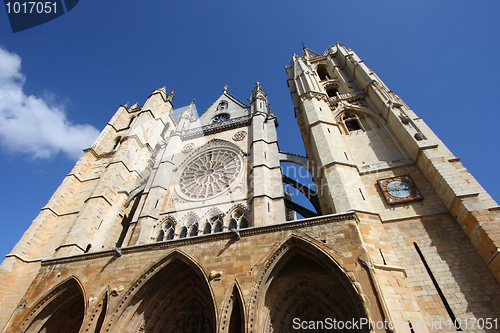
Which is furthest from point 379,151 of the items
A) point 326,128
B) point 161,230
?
point 161,230

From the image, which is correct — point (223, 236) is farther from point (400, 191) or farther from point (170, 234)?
point (400, 191)

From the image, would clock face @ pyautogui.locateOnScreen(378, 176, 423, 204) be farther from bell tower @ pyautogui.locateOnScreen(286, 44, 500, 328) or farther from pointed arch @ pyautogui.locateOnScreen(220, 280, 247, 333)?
pointed arch @ pyautogui.locateOnScreen(220, 280, 247, 333)

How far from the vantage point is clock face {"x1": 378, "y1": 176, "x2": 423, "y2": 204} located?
808 cm

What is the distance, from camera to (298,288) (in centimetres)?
674

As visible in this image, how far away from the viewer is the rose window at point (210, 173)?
38.2 ft

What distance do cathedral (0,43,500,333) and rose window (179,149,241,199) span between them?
73 mm

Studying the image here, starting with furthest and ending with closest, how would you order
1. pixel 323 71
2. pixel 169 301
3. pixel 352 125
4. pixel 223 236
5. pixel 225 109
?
pixel 323 71
pixel 225 109
pixel 352 125
pixel 169 301
pixel 223 236

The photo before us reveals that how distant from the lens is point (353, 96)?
1336 centimetres

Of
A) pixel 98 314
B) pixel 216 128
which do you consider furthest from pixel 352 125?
pixel 98 314

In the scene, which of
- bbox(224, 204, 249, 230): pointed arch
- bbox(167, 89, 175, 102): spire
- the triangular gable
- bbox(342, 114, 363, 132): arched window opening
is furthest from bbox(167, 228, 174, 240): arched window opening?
bbox(167, 89, 175, 102): spire

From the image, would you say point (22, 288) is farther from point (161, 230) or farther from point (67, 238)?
point (161, 230)

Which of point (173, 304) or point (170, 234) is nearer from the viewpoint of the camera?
point (173, 304)

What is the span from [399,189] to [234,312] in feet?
20.0

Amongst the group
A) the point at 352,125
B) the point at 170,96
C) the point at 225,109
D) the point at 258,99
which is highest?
the point at 170,96
